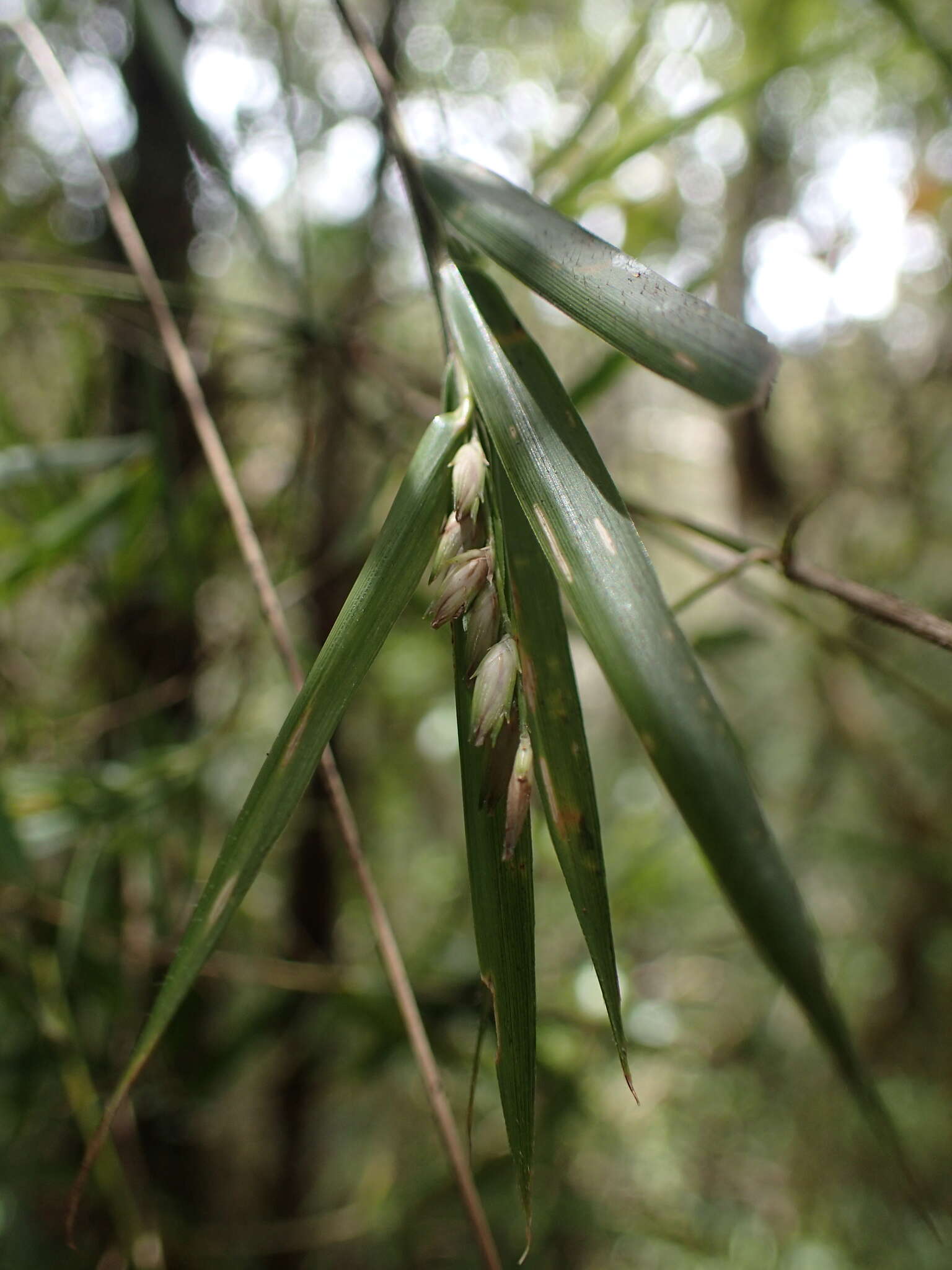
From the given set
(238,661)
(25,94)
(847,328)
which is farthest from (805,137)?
(238,661)

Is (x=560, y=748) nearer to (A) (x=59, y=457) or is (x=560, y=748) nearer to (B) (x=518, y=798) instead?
(B) (x=518, y=798)

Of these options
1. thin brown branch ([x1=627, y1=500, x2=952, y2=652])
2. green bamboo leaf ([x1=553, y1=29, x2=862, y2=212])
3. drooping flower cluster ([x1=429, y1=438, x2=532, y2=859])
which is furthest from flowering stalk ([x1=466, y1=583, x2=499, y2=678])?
green bamboo leaf ([x1=553, y1=29, x2=862, y2=212])

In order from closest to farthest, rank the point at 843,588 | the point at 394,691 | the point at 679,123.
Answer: the point at 843,588 < the point at 679,123 < the point at 394,691

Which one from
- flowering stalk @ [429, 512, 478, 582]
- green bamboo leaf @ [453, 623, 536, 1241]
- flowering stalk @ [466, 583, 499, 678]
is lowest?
green bamboo leaf @ [453, 623, 536, 1241]

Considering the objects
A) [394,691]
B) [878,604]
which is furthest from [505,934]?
[394,691]

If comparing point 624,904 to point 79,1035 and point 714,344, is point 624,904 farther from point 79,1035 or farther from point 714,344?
point 714,344

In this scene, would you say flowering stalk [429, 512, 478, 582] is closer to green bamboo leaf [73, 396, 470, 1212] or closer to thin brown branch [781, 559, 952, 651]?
green bamboo leaf [73, 396, 470, 1212]
